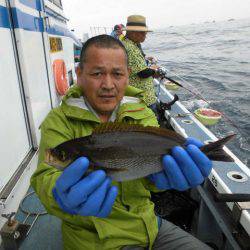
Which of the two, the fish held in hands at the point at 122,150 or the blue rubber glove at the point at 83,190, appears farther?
the fish held in hands at the point at 122,150

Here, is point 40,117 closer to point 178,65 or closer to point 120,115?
A: point 120,115

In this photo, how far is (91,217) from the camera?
211 cm

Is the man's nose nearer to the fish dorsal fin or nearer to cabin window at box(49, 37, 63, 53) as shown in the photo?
the fish dorsal fin

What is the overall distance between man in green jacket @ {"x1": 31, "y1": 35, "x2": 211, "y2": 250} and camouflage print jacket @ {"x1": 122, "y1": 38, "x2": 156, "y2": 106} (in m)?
3.05

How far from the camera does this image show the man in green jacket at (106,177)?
1.97 metres

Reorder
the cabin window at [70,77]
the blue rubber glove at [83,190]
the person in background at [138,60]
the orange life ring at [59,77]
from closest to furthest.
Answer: the blue rubber glove at [83,190] < the orange life ring at [59,77] < the person in background at [138,60] < the cabin window at [70,77]

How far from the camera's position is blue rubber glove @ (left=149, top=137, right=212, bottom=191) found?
1890 mm

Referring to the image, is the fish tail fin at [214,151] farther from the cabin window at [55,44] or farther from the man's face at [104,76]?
the cabin window at [55,44]

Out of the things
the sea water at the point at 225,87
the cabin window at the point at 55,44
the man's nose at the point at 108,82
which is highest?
the cabin window at the point at 55,44

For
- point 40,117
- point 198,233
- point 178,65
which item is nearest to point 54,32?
point 40,117

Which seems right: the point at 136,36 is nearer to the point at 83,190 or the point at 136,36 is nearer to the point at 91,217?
the point at 91,217

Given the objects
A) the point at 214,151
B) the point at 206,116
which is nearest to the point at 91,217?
the point at 214,151

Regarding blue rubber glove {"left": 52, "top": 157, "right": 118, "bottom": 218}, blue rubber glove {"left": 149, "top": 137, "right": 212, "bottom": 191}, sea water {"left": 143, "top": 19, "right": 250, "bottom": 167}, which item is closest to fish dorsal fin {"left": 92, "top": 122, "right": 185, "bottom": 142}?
blue rubber glove {"left": 149, "top": 137, "right": 212, "bottom": 191}

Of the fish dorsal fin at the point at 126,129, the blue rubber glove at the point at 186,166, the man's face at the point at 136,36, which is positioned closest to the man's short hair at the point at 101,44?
the fish dorsal fin at the point at 126,129
